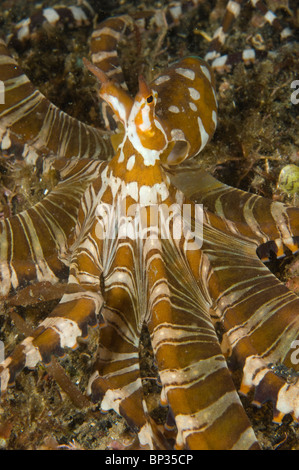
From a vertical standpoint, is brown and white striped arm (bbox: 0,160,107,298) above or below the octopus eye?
below

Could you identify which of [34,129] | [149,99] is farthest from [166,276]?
[34,129]

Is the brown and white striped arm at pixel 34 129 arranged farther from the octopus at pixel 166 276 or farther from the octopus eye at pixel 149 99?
the octopus eye at pixel 149 99

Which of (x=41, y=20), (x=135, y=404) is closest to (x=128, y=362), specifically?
(x=135, y=404)

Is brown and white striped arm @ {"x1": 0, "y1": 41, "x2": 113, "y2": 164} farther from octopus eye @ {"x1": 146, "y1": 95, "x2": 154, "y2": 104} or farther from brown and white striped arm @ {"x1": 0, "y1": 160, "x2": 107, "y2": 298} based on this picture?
octopus eye @ {"x1": 146, "y1": 95, "x2": 154, "y2": 104}

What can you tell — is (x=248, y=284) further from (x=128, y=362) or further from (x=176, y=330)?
(x=128, y=362)

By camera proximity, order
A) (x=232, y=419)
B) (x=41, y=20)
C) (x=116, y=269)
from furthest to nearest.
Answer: (x=41, y=20) < (x=116, y=269) < (x=232, y=419)

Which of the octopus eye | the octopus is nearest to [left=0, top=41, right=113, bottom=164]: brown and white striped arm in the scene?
the octopus

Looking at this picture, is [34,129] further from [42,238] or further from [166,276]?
[166,276]

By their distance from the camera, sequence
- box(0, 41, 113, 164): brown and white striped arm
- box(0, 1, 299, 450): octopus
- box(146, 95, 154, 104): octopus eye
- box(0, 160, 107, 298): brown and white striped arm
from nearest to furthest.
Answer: box(0, 1, 299, 450): octopus, box(146, 95, 154, 104): octopus eye, box(0, 160, 107, 298): brown and white striped arm, box(0, 41, 113, 164): brown and white striped arm
